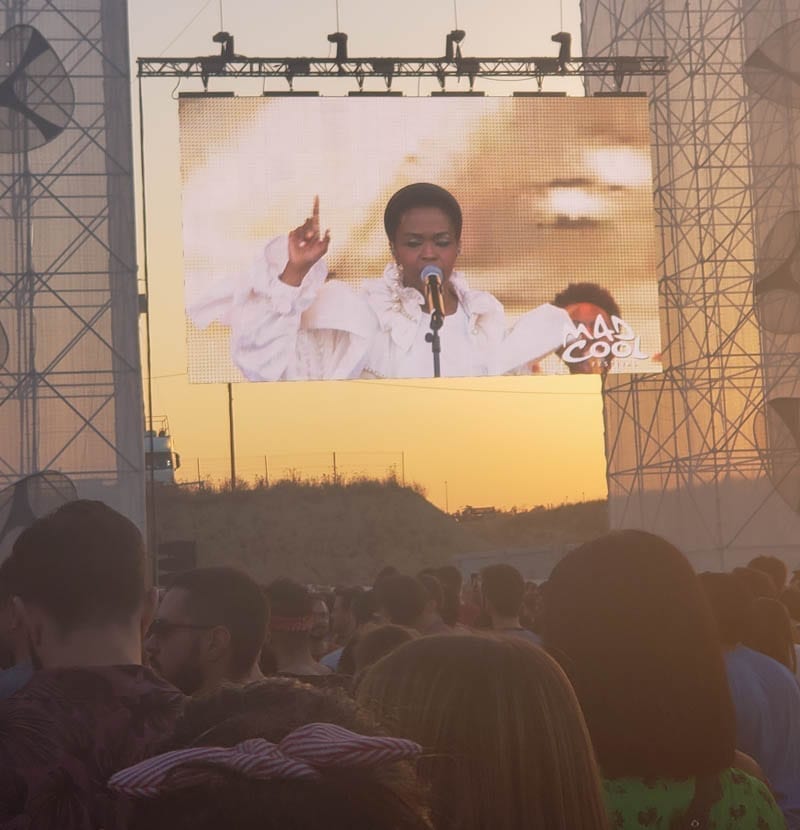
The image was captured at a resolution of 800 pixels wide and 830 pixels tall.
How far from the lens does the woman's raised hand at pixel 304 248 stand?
17703 millimetres

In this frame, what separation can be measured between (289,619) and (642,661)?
283 cm

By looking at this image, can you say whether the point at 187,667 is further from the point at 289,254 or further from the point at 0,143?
the point at 0,143

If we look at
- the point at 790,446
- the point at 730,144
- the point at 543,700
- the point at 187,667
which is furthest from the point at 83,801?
the point at 730,144

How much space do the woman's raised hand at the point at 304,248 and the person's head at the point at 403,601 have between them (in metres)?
11.0

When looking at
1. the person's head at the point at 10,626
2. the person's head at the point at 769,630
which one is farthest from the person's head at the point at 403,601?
the person's head at the point at 10,626

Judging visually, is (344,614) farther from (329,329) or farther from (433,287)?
(433,287)

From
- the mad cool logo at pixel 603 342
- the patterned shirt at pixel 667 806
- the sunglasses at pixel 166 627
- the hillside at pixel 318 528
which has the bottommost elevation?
the hillside at pixel 318 528

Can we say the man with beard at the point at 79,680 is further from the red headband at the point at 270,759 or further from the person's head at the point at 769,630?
the person's head at the point at 769,630

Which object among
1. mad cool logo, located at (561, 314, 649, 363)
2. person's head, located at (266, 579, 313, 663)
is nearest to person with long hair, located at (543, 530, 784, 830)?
person's head, located at (266, 579, 313, 663)

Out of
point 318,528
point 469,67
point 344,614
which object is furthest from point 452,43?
point 318,528

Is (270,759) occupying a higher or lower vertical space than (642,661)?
higher

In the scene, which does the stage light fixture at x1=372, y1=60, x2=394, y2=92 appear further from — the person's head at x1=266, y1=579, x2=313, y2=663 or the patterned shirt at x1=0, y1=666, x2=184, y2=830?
the patterned shirt at x1=0, y1=666, x2=184, y2=830

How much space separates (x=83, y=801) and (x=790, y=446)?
724 inches

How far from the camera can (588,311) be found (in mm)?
18359
